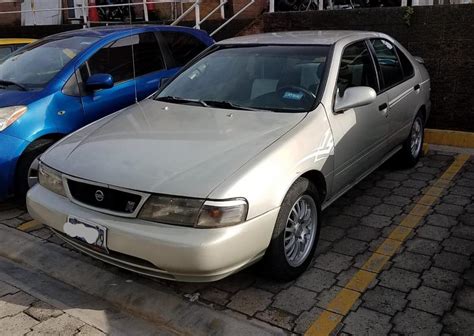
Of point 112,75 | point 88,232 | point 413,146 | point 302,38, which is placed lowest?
point 413,146

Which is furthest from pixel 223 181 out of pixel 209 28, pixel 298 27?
pixel 209 28

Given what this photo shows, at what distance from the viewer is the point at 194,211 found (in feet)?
8.46

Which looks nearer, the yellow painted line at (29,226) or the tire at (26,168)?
the yellow painted line at (29,226)

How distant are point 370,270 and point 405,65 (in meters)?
2.53

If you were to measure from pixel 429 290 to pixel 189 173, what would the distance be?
165 centimetres

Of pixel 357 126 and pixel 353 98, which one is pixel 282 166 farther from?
pixel 357 126

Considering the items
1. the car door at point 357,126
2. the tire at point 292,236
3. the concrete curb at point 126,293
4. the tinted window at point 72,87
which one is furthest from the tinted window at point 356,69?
the tinted window at point 72,87

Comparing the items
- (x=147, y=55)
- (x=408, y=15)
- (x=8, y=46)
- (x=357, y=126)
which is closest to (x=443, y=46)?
(x=408, y=15)

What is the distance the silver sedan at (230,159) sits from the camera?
2.62 meters

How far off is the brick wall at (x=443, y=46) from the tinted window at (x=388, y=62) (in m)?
1.71

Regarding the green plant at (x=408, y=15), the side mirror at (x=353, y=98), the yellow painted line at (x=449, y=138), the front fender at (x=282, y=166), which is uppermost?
the green plant at (x=408, y=15)

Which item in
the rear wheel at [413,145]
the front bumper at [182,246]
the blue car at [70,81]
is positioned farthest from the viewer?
the rear wheel at [413,145]

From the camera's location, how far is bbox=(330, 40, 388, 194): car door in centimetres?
360

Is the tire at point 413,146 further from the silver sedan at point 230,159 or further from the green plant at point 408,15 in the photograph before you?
the green plant at point 408,15
